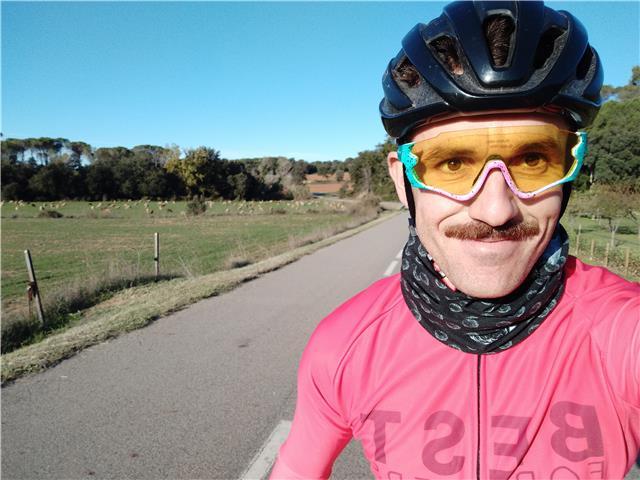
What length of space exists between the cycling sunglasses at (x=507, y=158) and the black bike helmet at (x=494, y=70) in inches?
2.8

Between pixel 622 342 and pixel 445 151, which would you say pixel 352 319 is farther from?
pixel 622 342

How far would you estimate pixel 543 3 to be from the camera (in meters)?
1.31

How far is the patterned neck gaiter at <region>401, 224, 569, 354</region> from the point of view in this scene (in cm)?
119

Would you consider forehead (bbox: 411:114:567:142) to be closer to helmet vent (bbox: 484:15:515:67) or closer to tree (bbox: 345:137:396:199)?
helmet vent (bbox: 484:15:515:67)

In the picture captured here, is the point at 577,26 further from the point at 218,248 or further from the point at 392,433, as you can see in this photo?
the point at 218,248

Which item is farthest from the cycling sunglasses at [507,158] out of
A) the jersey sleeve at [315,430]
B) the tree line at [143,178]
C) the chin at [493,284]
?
the tree line at [143,178]

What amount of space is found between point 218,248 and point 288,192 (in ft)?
207

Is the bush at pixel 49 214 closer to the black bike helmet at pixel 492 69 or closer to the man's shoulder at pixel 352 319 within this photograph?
the man's shoulder at pixel 352 319

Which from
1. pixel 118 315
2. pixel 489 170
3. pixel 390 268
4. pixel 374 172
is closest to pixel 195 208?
pixel 374 172

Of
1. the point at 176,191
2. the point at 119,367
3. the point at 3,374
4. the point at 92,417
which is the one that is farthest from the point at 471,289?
the point at 176,191

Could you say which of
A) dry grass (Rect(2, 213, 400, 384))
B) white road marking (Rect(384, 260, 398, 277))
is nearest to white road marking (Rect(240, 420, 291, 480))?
dry grass (Rect(2, 213, 400, 384))

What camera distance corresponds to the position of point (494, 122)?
115cm

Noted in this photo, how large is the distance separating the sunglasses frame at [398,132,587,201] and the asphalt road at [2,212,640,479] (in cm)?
238

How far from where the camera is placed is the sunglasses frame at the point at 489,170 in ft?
3.72
